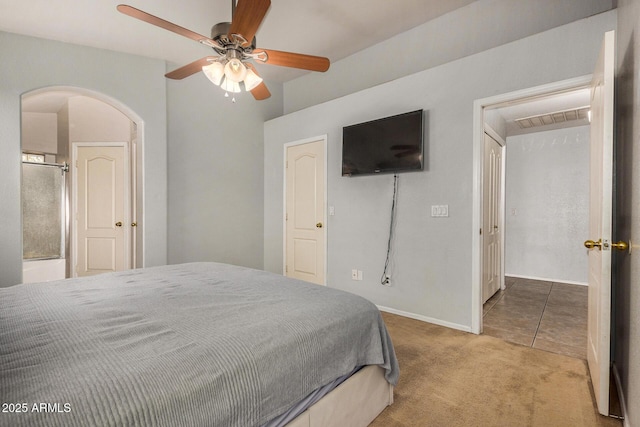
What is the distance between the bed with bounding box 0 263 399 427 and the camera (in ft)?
2.68

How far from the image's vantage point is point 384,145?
329 cm

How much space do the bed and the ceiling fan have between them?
4.60ft

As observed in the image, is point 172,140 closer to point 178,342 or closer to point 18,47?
point 18,47

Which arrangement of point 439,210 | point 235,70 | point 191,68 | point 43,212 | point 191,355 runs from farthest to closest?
point 43,212 < point 439,210 < point 191,68 < point 235,70 < point 191,355

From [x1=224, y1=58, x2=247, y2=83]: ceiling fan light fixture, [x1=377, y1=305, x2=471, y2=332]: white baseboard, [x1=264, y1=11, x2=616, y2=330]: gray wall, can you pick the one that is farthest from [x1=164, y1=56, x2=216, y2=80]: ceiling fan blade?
[x1=377, y1=305, x2=471, y2=332]: white baseboard

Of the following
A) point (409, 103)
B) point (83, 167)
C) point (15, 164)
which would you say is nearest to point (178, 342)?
point (409, 103)

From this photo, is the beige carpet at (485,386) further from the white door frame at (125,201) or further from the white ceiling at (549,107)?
the white door frame at (125,201)

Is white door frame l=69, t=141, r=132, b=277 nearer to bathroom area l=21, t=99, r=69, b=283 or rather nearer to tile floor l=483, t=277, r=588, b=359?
bathroom area l=21, t=99, r=69, b=283

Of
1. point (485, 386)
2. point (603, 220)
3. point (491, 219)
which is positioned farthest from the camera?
point (491, 219)

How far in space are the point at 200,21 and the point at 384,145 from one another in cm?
222

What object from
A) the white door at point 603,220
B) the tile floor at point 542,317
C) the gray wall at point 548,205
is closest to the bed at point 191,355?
the white door at point 603,220

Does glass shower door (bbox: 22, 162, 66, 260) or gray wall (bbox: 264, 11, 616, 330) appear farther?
glass shower door (bbox: 22, 162, 66, 260)

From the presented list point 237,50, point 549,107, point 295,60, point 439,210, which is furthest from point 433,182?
point 549,107

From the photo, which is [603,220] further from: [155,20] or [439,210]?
[155,20]
